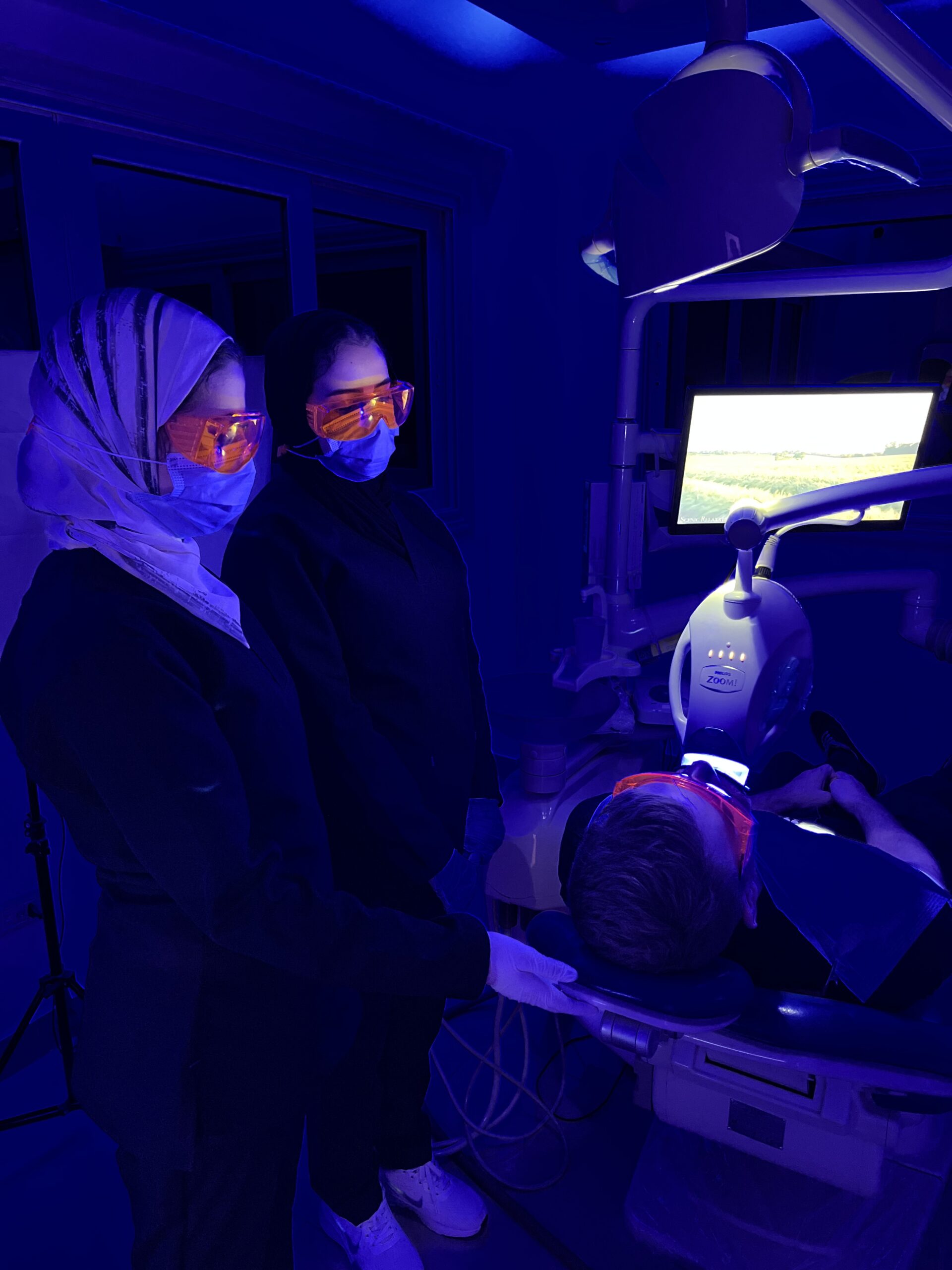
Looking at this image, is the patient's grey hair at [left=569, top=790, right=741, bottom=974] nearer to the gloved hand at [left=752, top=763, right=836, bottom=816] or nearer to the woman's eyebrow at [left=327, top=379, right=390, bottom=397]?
the gloved hand at [left=752, top=763, right=836, bottom=816]

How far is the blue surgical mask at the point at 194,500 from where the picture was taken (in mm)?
933

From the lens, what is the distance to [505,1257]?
4.93 feet

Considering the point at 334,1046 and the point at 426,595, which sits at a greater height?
the point at 426,595

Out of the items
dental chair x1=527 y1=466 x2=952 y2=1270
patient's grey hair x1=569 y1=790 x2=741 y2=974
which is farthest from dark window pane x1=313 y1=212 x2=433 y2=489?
patient's grey hair x1=569 y1=790 x2=741 y2=974

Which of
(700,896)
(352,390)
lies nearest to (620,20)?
(352,390)

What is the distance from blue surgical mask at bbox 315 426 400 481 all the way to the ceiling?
109 centimetres

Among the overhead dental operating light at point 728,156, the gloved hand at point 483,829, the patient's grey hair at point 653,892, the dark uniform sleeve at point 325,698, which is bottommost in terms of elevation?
the gloved hand at point 483,829

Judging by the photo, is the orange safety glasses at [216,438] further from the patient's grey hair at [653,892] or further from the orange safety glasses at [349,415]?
the patient's grey hair at [653,892]

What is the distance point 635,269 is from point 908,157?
11.0 inches

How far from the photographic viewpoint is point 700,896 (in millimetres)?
1077

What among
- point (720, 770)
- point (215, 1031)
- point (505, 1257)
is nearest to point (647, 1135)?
point (505, 1257)

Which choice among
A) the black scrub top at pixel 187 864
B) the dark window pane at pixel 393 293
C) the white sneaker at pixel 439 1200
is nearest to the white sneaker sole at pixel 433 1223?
the white sneaker at pixel 439 1200

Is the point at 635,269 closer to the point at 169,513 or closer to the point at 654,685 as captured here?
the point at 169,513

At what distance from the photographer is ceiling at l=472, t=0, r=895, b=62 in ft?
6.18
